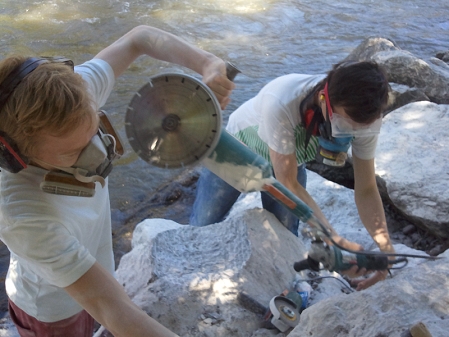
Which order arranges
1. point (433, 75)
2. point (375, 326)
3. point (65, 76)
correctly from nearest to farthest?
1. point (65, 76)
2. point (375, 326)
3. point (433, 75)

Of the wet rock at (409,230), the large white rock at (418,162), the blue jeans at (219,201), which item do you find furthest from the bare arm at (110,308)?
the wet rock at (409,230)

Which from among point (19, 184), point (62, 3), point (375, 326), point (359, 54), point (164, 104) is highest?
point (164, 104)

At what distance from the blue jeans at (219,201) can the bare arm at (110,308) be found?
1.44 m

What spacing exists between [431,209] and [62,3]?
772 centimetres

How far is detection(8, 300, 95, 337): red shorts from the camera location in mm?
1960

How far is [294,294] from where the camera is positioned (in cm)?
257

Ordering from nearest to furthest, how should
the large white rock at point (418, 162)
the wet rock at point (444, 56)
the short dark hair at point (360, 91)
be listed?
the short dark hair at point (360, 91) → the large white rock at point (418, 162) → the wet rock at point (444, 56)

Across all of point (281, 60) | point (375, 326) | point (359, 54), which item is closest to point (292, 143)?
point (375, 326)

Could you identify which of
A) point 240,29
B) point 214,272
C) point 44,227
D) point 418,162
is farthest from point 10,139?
point 240,29

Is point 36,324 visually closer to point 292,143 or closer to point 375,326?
point 375,326

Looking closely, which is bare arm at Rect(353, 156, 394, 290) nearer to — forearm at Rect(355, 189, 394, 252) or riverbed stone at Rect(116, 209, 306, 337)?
forearm at Rect(355, 189, 394, 252)

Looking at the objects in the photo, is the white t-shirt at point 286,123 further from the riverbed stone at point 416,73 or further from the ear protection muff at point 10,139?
the riverbed stone at point 416,73

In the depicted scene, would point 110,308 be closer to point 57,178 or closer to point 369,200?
point 57,178

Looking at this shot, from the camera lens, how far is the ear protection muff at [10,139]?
4.68 ft
